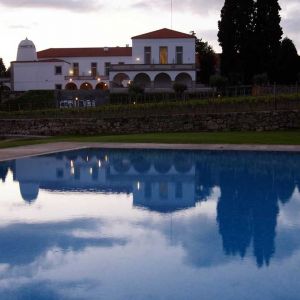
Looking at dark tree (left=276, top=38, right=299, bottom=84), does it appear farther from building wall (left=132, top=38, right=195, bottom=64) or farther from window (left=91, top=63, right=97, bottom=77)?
window (left=91, top=63, right=97, bottom=77)

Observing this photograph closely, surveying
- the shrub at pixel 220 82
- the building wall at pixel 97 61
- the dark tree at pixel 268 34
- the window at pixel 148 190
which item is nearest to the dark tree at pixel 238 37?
the dark tree at pixel 268 34

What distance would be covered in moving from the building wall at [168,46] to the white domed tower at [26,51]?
46.9ft

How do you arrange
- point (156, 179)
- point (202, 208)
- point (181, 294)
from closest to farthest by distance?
point (181, 294) → point (202, 208) → point (156, 179)

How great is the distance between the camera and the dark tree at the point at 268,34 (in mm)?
45281

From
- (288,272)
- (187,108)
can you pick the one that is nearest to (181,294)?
(288,272)

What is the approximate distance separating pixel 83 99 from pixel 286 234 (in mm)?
41776

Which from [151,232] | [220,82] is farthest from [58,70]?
[151,232]

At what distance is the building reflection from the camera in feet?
34.8

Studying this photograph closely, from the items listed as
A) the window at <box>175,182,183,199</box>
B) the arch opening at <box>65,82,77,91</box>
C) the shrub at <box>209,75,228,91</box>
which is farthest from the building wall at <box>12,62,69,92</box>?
Result: the window at <box>175,182,183,199</box>

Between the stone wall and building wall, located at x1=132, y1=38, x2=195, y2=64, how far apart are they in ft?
74.3

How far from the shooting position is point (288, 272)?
7660mm

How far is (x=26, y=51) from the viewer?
6462 centimetres

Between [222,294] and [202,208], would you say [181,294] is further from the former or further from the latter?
[202,208]

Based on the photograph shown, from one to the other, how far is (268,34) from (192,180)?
31.9 meters
